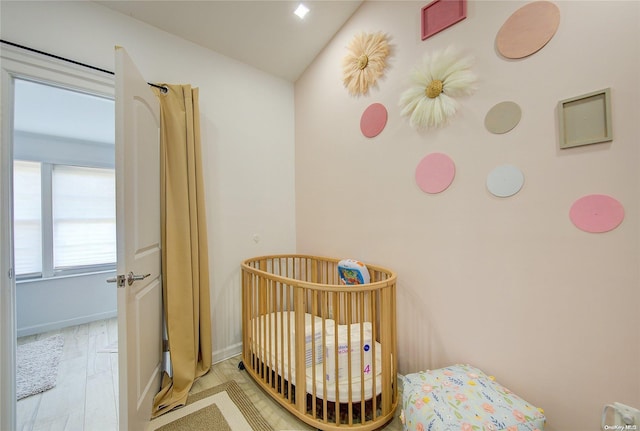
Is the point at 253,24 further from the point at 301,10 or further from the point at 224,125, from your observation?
the point at 224,125

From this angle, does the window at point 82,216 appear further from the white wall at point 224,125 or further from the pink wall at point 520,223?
the pink wall at point 520,223

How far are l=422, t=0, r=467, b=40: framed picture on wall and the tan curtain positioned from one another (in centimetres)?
164

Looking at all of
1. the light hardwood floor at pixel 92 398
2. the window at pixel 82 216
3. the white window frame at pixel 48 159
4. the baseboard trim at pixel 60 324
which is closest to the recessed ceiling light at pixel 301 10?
the light hardwood floor at pixel 92 398

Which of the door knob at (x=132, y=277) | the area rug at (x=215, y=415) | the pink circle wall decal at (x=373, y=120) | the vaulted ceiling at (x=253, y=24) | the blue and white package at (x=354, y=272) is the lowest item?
the area rug at (x=215, y=415)

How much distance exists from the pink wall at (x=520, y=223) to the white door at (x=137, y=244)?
142 cm

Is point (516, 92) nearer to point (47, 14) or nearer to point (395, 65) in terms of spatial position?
point (395, 65)

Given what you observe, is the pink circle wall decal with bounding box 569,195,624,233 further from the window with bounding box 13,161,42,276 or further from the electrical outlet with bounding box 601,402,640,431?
the window with bounding box 13,161,42,276

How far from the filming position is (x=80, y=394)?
67.1 inches

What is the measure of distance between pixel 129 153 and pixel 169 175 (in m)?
0.51

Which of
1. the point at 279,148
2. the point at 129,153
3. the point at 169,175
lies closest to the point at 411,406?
the point at 129,153

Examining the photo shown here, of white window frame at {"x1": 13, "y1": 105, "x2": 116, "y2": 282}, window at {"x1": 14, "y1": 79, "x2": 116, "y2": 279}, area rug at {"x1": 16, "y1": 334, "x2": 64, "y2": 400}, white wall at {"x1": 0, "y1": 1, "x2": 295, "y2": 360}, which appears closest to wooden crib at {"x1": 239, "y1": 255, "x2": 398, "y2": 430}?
white wall at {"x1": 0, "y1": 1, "x2": 295, "y2": 360}

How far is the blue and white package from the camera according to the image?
165 cm

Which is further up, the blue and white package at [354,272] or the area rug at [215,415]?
the blue and white package at [354,272]

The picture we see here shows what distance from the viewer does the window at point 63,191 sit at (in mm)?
2738
